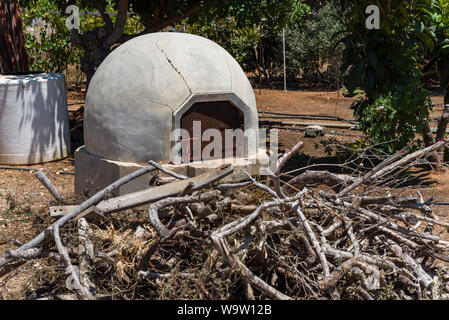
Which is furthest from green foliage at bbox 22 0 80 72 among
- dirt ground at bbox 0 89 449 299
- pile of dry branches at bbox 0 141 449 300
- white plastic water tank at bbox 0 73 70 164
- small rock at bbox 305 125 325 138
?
pile of dry branches at bbox 0 141 449 300

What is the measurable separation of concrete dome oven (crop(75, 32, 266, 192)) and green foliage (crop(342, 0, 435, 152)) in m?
3.00

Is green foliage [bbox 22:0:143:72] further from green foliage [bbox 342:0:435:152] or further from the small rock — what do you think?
green foliage [bbox 342:0:435:152]

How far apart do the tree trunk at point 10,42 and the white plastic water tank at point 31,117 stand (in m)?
1.66

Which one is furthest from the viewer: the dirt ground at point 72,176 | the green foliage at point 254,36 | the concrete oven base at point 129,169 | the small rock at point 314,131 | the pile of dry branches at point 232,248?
the small rock at point 314,131

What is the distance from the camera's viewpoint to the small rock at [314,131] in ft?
36.6

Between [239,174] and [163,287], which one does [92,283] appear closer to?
[163,287]

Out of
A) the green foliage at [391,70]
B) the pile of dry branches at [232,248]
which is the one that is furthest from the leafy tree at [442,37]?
the pile of dry branches at [232,248]

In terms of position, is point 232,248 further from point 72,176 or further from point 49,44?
point 49,44

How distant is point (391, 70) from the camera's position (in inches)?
324

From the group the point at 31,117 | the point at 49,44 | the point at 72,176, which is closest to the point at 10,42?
the point at 31,117

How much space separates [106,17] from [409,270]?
7.77 m

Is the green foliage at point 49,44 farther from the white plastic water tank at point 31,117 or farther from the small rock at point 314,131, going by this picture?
the small rock at point 314,131

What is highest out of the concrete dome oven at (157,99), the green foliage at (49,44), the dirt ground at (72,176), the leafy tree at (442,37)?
the green foliage at (49,44)

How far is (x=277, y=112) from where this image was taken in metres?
13.7
